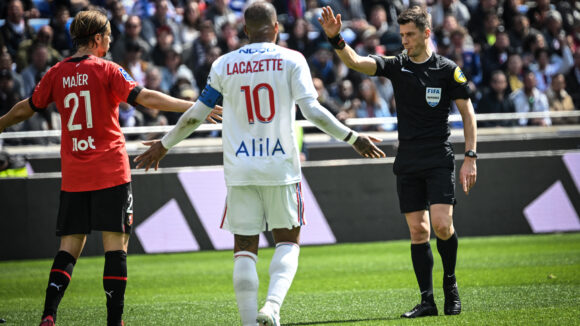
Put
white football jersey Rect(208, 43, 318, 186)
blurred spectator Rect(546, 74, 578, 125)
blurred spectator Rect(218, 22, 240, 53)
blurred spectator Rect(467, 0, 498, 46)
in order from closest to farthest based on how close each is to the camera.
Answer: white football jersey Rect(208, 43, 318, 186), blurred spectator Rect(218, 22, 240, 53), blurred spectator Rect(546, 74, 578, 125), blurred spectator Rect(467, 0, 498, 46)

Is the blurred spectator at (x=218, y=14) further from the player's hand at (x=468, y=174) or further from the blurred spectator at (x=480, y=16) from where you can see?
the player's hand at (x=468, y=174)

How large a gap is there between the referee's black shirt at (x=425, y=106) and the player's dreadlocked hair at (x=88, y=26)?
7.28 ft

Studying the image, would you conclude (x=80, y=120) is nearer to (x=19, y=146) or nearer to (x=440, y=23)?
(x=19, y=146)

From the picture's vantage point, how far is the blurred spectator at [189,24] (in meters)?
16.1

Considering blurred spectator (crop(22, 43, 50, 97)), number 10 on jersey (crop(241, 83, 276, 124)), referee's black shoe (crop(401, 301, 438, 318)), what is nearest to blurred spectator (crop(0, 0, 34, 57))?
blurred spectator (crop(22, 43, 50, 97))

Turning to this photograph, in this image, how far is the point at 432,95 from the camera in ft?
21.7

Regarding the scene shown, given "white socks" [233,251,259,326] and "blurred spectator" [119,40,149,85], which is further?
"blurred spectator" [119,40,149,85]

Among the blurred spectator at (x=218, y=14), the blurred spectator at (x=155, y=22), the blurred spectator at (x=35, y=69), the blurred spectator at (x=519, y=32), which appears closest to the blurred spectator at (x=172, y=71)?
the blurred spectator at (x=155, y=22)

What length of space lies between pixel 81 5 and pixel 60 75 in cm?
1026

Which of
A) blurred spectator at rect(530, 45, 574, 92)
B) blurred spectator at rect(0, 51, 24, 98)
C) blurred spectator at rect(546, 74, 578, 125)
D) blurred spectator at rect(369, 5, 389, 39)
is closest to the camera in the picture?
blurred spectator at rect(0, 51, 24, 98)

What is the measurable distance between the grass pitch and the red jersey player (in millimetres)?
1000

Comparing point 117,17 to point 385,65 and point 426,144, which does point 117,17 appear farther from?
point 426,144

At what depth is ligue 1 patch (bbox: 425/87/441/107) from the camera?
6602mm

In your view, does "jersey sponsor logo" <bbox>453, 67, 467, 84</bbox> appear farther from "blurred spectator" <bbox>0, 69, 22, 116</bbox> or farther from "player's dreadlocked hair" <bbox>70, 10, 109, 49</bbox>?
"blurred spectator" <bbox>0, 69, 22, 116</bbox>
